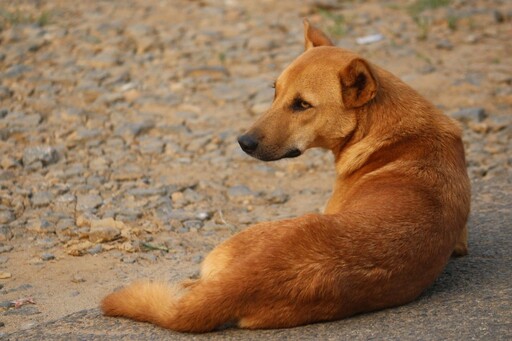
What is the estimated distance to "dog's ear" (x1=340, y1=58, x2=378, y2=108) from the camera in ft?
16.9

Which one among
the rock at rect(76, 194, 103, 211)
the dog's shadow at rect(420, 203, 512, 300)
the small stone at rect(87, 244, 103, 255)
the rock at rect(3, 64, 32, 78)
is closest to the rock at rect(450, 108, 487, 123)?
the dog's shadow at rect(420, 203, 512, 300)

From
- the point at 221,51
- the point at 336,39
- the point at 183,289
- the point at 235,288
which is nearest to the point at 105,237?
the point at 183,289

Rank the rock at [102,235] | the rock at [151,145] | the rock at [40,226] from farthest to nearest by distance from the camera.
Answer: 1. the rock at [151,145]
2. the rock at [40,226]
3. the rock at [102,235]

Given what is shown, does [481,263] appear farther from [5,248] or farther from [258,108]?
[258,108]

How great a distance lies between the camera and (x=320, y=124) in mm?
5363

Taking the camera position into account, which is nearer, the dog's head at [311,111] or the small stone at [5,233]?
the dog's head at [311,111]

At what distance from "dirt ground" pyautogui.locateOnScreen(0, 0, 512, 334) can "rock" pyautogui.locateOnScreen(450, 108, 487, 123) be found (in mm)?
20

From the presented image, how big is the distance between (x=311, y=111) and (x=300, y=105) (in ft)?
0.28

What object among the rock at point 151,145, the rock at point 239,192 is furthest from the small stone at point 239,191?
the rock at point 151,145

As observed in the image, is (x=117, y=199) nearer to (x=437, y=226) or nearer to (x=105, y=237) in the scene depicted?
(x=105, y=237)

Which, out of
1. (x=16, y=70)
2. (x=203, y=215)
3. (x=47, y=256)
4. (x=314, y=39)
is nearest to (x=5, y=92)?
(x=16, y=70)

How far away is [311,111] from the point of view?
211 inches

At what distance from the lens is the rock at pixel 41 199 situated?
6.59m

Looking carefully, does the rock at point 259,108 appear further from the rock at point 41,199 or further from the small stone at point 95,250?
the small stone at point 95,250
